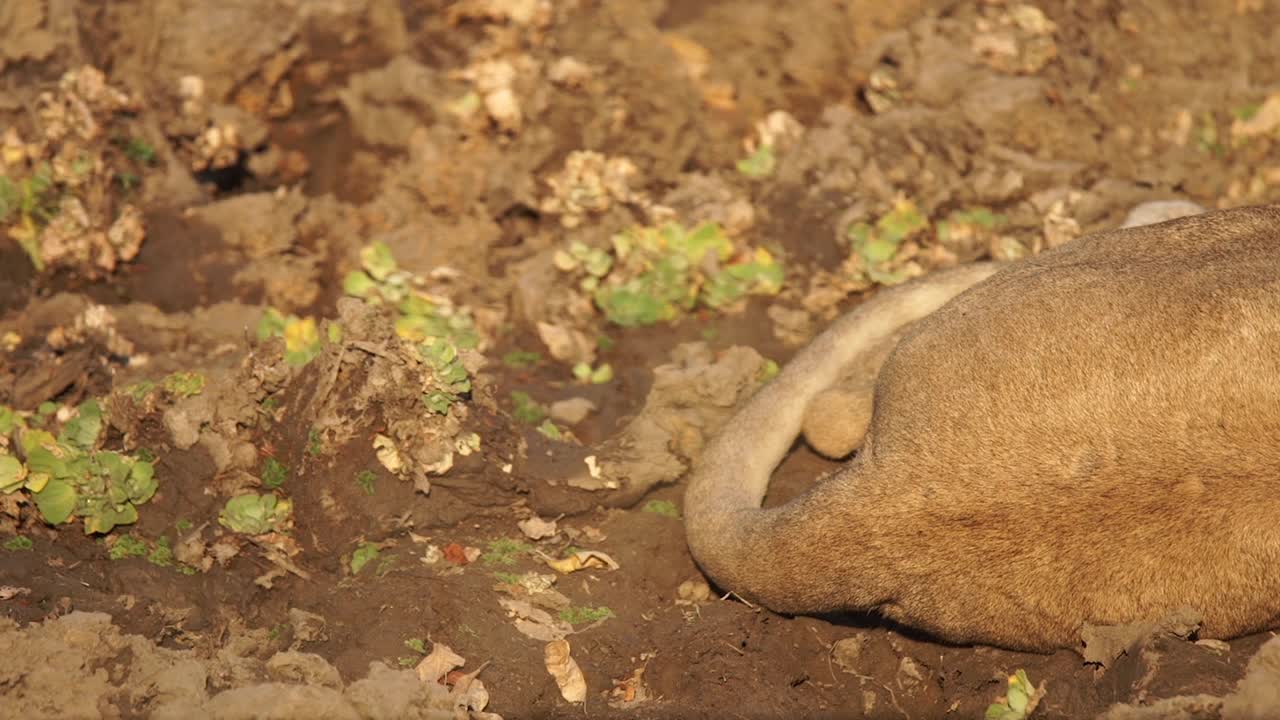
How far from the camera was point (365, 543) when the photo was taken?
16.8 feet

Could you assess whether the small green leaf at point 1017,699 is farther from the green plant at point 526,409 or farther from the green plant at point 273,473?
the green plant at point 273,473

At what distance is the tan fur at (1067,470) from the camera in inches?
165

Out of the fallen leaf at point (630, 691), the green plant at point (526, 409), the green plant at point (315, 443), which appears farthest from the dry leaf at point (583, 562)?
the green plant at point (315, 443)

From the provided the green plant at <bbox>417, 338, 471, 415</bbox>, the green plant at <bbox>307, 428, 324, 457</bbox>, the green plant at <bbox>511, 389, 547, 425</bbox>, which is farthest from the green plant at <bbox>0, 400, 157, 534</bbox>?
the green plant at <bbox>511, 389, 547, 425</bbox>

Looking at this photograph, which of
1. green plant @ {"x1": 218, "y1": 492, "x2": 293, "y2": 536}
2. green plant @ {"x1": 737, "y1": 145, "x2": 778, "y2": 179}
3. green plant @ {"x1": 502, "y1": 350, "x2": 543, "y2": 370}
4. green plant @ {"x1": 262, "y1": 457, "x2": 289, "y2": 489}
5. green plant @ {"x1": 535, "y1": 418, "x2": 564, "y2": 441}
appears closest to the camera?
green plant @ {"x1": 218, "y1": 492, "x2": 293, "y2": 536}

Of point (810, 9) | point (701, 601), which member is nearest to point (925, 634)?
point (701, 601)

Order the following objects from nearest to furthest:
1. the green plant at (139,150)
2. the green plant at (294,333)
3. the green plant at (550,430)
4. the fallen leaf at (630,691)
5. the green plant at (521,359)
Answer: the fallen leaf at (630,691) → the green plant at (550,430) → the green plant at (294,333) → the green plant at (521,359) → the green plant at (139,150)

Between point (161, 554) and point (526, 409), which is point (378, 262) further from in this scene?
point (161, 554)

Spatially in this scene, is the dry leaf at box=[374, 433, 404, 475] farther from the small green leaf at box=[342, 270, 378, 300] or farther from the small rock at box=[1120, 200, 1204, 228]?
the small rock at box=[1120, 200, 1204, 228]

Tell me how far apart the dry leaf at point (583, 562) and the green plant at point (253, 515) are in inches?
42.1

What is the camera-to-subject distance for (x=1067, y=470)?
424cm

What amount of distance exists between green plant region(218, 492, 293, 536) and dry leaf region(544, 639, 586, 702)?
1201 mm

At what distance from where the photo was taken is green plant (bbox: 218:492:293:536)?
16.5 feet

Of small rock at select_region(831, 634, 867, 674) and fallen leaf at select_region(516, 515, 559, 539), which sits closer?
small rock at select_region(831, 634, 867, 674)
